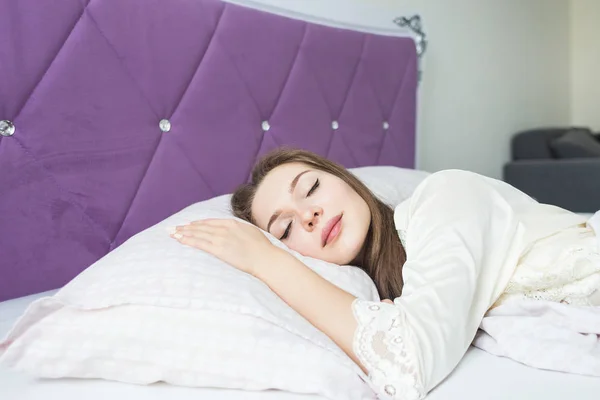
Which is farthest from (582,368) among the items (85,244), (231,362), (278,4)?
(278,4)

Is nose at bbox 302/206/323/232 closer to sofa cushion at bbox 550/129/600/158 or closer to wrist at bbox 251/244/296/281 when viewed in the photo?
wrist at bbox 251/244/296/281

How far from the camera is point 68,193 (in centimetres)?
122

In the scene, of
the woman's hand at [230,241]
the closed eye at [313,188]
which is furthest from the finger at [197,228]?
the closed eye at [313,188]

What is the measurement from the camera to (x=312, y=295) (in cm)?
85

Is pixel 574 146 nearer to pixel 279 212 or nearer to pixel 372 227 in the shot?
pixel 372 227

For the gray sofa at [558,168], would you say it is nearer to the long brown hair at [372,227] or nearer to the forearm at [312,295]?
the long brown hair at [372,227]

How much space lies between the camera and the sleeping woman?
0.77m

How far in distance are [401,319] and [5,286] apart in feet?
2.92

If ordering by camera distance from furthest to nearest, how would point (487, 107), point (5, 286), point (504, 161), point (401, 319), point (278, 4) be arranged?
point (504, 161) < point (487, 107) < point (278, 4) < point (5, 286) < point (401, 319)

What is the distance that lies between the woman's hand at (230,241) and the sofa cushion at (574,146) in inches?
108

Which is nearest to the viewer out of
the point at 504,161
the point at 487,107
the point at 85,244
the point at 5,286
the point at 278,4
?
the point at 5,286

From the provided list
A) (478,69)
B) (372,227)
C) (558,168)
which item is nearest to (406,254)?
(372,227)

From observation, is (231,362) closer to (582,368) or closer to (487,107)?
(582,368)

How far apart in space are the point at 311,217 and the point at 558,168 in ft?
7.39
